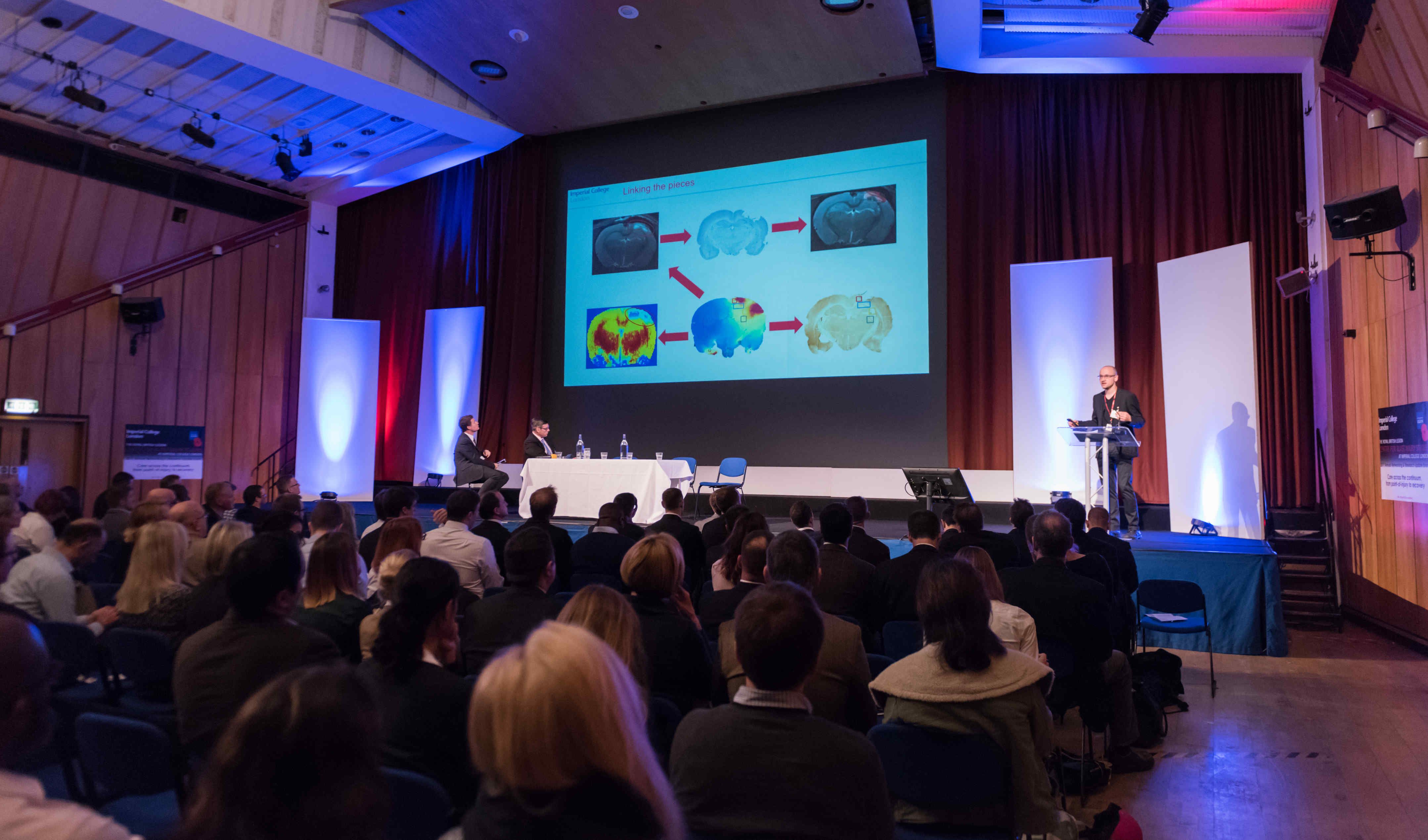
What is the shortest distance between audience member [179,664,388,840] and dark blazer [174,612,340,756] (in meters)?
1.24

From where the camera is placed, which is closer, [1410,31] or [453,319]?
[1410,31]

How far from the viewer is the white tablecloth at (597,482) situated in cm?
776

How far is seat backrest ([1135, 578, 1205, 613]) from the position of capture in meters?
4.64

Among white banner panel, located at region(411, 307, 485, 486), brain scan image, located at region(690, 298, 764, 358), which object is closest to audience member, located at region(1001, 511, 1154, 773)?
brain scan image, located at region(690, 298, 764, 358)

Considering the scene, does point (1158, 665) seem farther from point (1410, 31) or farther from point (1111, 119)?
point (1111, 119)

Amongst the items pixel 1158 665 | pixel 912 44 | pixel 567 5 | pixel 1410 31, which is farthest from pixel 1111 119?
pixel 1158 665

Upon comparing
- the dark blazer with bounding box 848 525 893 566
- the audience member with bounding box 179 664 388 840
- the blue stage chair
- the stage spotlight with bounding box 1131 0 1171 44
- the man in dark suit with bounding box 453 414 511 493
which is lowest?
the blue stage chair

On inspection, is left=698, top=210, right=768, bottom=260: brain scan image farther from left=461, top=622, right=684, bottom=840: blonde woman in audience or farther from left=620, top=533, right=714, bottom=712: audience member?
left=461, top=622, right=684, bottom=840: blonde woman in audience

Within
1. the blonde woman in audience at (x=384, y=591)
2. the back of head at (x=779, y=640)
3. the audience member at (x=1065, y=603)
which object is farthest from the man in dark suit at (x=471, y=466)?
the back of head at (x=779, y=640)

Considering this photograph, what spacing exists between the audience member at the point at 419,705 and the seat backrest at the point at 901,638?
71.1 inches

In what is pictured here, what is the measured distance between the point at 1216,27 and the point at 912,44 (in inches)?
103

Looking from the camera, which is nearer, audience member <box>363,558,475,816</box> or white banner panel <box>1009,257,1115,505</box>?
audience member <box>363,558,475,816</box>

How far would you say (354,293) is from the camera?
12.2m

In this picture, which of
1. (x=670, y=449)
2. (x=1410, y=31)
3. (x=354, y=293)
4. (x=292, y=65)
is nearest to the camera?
(x=1410, y=31)
